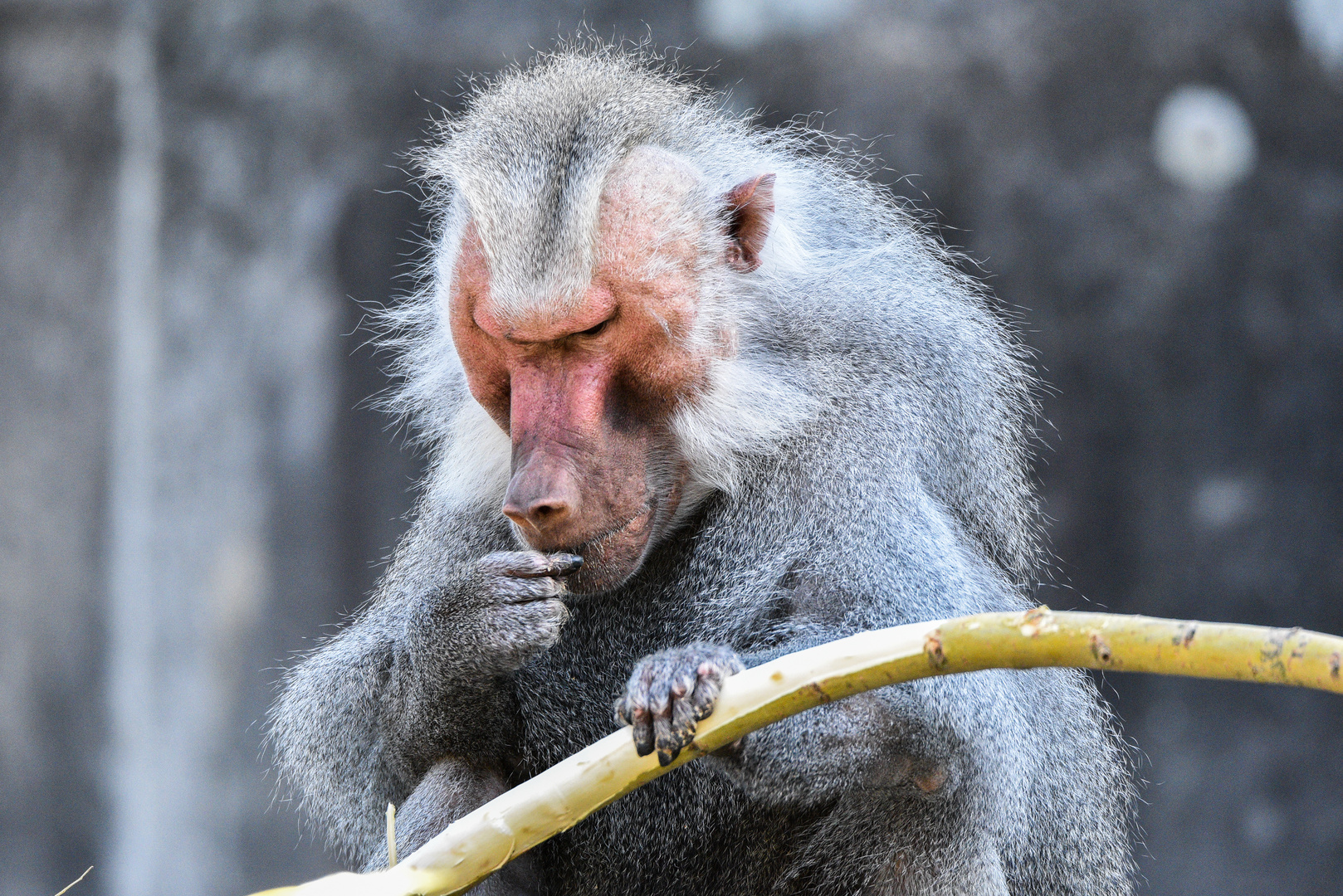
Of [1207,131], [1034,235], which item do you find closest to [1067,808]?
[1034,235]

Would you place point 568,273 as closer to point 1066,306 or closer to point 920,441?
point 920,441

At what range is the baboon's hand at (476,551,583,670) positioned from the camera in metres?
2.74

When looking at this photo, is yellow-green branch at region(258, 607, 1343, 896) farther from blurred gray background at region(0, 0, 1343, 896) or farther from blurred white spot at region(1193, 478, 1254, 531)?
blurred white spot at region(1193, 478, 1254, 531)

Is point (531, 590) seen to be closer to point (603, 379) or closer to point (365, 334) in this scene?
point (603, 379)

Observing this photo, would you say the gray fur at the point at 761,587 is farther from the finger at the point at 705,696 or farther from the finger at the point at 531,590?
the finger at the point at 705,696

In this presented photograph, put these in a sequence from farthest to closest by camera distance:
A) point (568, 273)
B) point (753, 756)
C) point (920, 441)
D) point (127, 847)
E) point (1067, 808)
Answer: point (127, 847) → point (1067, 808) → point (920, 441) → point (568, 273) → point (753, 756)

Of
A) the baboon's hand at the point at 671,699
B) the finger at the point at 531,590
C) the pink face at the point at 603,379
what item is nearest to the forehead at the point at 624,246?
the pink face at the point at 603,379

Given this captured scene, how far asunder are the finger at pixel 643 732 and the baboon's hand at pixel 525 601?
535 mm

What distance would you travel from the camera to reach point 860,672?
1.99 m

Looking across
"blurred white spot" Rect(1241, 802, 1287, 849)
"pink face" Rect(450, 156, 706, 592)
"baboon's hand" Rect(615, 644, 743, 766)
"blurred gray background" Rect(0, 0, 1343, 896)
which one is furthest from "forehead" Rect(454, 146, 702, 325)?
"blurred white spot" Rect(1241, 802, 1287, 849)

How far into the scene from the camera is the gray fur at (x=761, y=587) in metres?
2.82

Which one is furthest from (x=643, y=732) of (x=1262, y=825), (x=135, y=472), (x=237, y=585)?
(x=135, y=472)

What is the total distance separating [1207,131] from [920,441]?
4022mm

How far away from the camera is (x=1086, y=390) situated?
635 centimetres
